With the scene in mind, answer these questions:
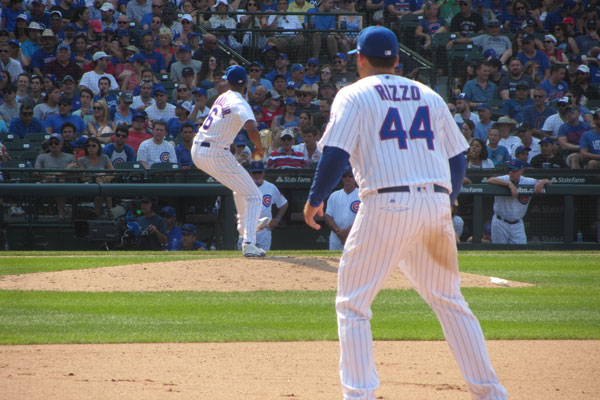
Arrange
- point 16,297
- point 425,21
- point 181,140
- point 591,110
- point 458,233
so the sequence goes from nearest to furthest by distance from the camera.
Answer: point 16,297 < point 458,233 < point 181,140 < point 591,110 < point 425,21

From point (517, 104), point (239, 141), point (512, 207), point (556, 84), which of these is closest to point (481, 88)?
point (517, 104)

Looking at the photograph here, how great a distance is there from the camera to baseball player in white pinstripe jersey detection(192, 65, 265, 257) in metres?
8.10

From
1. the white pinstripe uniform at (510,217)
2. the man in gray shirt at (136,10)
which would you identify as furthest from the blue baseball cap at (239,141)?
the man in gray shirt at (136,10)

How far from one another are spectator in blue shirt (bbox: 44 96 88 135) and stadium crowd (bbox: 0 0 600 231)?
0.02 metres

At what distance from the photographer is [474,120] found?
43.9ft

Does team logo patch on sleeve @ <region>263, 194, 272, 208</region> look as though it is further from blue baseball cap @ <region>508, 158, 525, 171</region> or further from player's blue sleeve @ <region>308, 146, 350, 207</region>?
player's blue sleeve @ <region>308, 146, 350, 207</region>

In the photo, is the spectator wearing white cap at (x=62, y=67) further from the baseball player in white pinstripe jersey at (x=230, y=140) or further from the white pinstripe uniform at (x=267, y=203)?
the baseball player in white pinstripe jersey at (x=230, y=140)

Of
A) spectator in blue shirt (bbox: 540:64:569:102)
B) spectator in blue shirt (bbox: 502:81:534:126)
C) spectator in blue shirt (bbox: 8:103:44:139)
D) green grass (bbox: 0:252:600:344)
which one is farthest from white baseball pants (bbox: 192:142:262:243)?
spectator in blue shirt (bbox: 540:64:569:102)

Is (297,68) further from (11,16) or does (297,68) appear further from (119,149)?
(11,16)

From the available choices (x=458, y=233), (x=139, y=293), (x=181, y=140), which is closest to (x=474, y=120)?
(x=458, y=233)

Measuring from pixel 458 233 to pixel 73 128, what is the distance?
6.22 metres

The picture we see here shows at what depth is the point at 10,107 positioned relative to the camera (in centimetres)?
1284

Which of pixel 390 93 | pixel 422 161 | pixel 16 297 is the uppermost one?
pixel 390 93

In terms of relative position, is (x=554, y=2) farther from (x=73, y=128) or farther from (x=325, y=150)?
(x=325, y=150)
